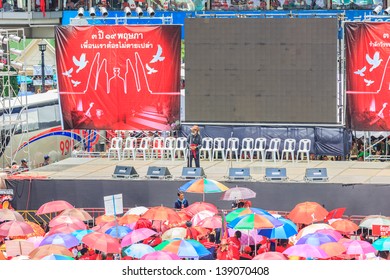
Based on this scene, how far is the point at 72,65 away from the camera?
37375 mm

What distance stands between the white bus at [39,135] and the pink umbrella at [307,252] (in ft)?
62.9

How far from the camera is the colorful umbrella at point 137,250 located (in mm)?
19683

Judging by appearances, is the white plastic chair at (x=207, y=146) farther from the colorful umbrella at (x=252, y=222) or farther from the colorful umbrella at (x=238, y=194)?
the colorful umbrella at (x=252, y=222)

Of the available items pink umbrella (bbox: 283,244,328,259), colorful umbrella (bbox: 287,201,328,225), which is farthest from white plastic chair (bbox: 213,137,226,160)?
pink umbrella (bbox: 283,244,328,259)

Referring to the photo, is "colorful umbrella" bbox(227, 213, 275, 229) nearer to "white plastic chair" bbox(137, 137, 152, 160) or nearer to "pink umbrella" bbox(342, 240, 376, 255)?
"pink umbrella" bbox(342, 240, 376, 255)

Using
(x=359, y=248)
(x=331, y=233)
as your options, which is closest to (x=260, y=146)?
(x=331, y=233)

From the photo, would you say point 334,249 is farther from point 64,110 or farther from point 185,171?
point 64,110

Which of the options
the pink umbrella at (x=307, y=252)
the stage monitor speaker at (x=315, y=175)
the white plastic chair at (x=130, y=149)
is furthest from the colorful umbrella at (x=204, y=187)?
the white plastic chair at (x=130, y=149)

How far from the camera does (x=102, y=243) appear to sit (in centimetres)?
2033

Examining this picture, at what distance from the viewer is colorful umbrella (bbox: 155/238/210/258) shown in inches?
770

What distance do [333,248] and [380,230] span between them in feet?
13.0

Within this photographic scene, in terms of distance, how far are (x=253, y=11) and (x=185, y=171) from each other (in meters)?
13.9
